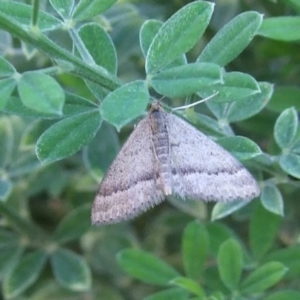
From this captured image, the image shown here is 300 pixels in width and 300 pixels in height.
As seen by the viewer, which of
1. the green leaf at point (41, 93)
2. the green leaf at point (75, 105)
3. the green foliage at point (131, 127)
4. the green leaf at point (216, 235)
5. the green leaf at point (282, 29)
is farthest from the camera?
the green leaf at point (216, 235)

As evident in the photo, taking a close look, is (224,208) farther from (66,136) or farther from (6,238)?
(6,238)

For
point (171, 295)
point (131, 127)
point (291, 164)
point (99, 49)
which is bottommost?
point (171, 295)

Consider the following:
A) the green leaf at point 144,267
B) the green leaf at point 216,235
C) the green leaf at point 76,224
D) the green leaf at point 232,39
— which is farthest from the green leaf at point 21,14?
the green leaf at point 76,224

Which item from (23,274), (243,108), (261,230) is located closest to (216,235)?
(261,230)

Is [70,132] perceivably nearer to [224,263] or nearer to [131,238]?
[224,263]

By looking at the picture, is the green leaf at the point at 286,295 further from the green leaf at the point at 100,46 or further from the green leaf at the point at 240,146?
the green leaf at the point at 100,46

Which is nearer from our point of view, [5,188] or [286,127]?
[286,127]

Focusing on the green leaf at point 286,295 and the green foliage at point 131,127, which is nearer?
the green foliage at point 131,127

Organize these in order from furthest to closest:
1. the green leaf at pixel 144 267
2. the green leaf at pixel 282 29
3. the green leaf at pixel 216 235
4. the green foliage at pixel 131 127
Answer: the green leaf at pixel 216 235, the green leaf at pixel 144 267, the green leaf at pixel 282 29, the green foliage at pixel 131 127
